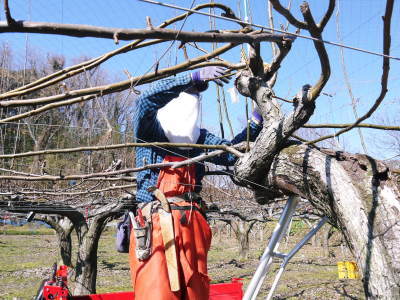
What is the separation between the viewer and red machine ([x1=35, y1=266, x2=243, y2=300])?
3.50 metres

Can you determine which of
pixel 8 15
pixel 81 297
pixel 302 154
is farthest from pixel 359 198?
pixel 81 297

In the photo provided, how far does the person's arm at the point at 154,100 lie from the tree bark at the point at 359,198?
0.60 metres

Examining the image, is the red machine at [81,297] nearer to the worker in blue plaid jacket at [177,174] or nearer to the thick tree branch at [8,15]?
the worker in blue plaid jacket at [177,174]

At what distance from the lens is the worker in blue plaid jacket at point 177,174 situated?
1860mm

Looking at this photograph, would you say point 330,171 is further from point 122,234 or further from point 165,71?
point 122,234

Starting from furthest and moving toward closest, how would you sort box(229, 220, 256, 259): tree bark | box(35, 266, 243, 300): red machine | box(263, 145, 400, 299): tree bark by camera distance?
box(229, 220, 256, 259): tree bark
box(35, 266, 243, 300): red machine
box(263, 145, 400, 299): tree bark

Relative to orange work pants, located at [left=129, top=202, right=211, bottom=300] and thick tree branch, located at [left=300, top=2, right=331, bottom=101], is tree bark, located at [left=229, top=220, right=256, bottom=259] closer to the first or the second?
orange work pants, located at [left=129, top=202, right=211, bottom=300]

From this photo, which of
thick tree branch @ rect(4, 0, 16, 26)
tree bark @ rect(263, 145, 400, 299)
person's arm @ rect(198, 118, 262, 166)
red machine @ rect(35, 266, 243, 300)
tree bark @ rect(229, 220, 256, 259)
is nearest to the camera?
thick tree branch @ rect(4, 0, 16, 26)

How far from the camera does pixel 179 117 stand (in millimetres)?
2018

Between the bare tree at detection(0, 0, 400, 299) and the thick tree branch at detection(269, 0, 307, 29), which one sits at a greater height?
the thick tree branch at detection(269, 0, 307, 29)

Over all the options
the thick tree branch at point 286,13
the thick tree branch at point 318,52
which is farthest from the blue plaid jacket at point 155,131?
the thick tree branch at point 286,13

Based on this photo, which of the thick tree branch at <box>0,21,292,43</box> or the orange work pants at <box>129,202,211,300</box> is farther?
the orange work pants at <box>129,202,211,300</box>

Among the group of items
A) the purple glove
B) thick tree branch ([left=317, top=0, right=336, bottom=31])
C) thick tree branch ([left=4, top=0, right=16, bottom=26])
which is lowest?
thick tree branch ([left=4, top=0, right=16, bottom=26])

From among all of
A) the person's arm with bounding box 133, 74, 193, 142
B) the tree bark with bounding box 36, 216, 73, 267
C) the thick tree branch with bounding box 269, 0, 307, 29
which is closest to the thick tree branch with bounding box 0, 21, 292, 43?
the thick tree branch with bounding box 269, 0, 307, 29
